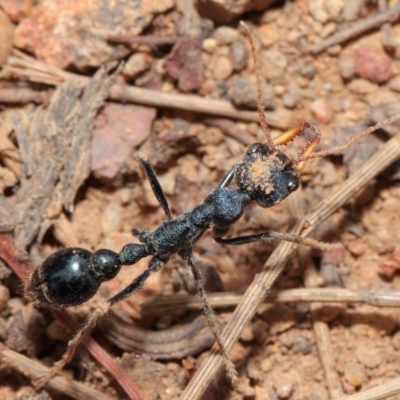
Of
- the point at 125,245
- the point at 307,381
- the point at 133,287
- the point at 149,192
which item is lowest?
the point at 307,381

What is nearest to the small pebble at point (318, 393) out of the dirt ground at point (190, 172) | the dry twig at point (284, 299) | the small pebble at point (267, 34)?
the dirt ground at point (190, 172)

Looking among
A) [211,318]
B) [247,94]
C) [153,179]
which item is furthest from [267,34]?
[211,318]

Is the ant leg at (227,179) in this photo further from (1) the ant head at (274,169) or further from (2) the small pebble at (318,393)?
(2) the small pebble at (318,393)

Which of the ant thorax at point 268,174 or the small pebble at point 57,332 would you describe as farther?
the small pebble at point 57,332

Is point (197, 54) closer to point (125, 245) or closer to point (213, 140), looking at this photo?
point (213, 140)

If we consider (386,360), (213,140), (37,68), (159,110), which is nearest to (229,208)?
(213,140)

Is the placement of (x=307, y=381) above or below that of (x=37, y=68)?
below

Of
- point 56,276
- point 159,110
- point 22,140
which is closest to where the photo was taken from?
point 56,276
